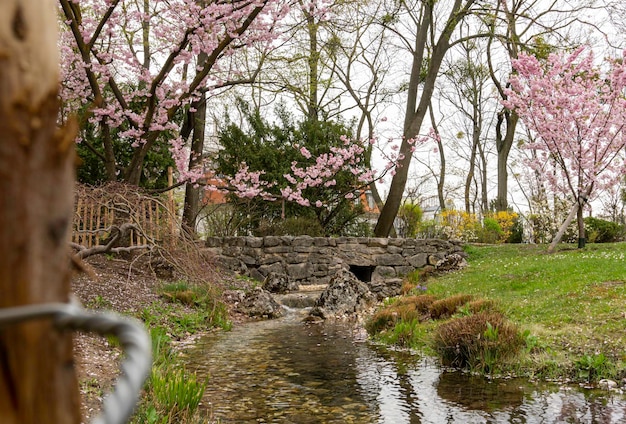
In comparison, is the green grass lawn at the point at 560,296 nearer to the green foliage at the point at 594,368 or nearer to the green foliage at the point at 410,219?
the green foliage at the point at 594,368

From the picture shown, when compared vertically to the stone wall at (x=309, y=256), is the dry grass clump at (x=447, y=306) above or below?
below

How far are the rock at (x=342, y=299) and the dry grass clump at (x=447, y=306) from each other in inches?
91.8

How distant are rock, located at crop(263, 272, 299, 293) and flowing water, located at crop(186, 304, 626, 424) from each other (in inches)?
225

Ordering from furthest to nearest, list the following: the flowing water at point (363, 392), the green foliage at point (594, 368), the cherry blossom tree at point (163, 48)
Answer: the cherry blossom tree at point (163, 48)
the green foliage at point (594, 368)
the flowing water at point (363, 392)

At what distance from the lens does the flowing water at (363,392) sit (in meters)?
4.39

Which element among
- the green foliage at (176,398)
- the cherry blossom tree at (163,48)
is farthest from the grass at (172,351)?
the cherry blossom tree at (163,48)

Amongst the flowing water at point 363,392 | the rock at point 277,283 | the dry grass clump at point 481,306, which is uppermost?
the dry grass clump at point 481,306

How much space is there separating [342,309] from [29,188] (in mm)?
9981

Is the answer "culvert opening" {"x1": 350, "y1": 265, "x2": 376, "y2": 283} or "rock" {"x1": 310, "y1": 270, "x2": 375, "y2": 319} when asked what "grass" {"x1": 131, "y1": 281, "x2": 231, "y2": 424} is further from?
"culvert opening" {"x1": 350, "y1": 265, "x2": 376, "y2": 283}

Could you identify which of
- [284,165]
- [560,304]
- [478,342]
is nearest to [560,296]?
[560,304]

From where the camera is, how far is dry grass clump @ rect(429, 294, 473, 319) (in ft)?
26.6

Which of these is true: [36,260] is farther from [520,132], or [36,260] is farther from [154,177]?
[520,132]

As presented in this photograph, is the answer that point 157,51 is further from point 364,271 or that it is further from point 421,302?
point 364,271

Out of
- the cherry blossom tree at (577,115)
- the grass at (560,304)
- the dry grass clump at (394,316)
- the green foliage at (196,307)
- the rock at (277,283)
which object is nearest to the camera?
the grass at (560,304)
